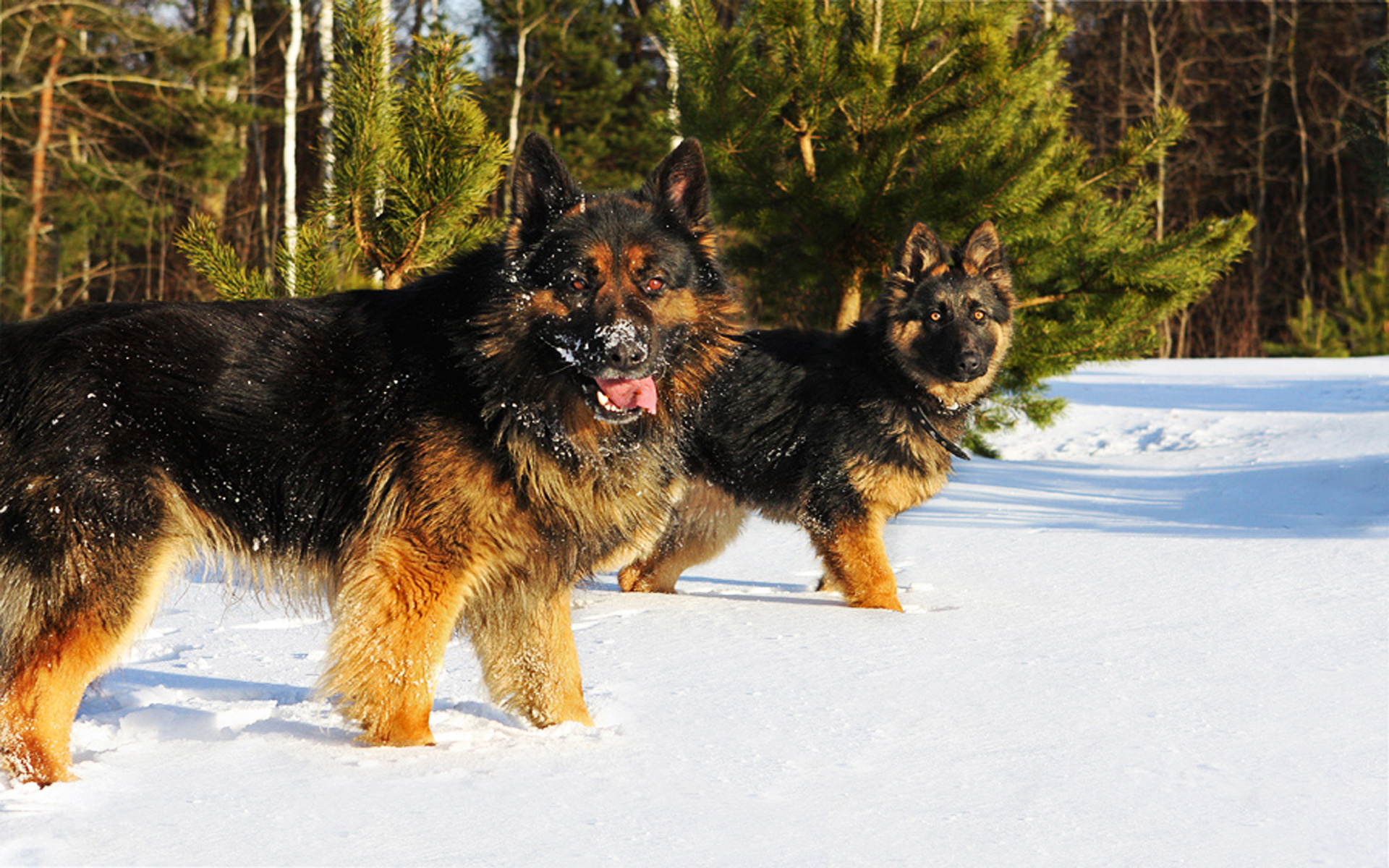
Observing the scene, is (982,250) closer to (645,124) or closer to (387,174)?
(387,174)

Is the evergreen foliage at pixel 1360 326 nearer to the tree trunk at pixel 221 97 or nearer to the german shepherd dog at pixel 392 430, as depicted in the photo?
the tree trunk at pixel 221 97

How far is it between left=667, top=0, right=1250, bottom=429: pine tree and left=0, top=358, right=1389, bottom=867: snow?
2.38 meters

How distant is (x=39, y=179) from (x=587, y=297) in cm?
1654

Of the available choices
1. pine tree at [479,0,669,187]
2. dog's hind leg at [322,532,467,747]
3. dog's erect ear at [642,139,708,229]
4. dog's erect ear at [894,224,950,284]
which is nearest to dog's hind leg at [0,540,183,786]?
dog's hind leg at [322,532,467,747]

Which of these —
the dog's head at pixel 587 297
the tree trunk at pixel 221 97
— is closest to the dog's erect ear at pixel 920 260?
the dog's head at pixel 587 297

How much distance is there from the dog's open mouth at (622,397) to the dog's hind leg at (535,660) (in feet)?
2.01

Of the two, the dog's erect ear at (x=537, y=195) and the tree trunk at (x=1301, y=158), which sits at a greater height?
the tree trunk at (x=1301, y=158)

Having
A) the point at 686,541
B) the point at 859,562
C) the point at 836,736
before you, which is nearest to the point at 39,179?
the point at 686,541

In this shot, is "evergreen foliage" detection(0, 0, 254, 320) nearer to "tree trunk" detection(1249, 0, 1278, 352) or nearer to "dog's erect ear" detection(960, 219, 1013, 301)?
"dog's erect ear" detection(960, 219, 1013, 301)

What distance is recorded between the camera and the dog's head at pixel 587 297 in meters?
3.24

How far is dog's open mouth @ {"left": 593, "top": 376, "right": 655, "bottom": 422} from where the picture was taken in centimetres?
326

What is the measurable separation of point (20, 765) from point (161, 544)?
0.62 m

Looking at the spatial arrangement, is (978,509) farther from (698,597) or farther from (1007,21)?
(1007,21)

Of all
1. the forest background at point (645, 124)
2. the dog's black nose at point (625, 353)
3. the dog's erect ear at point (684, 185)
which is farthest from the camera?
the forest background at point (645, 124)
